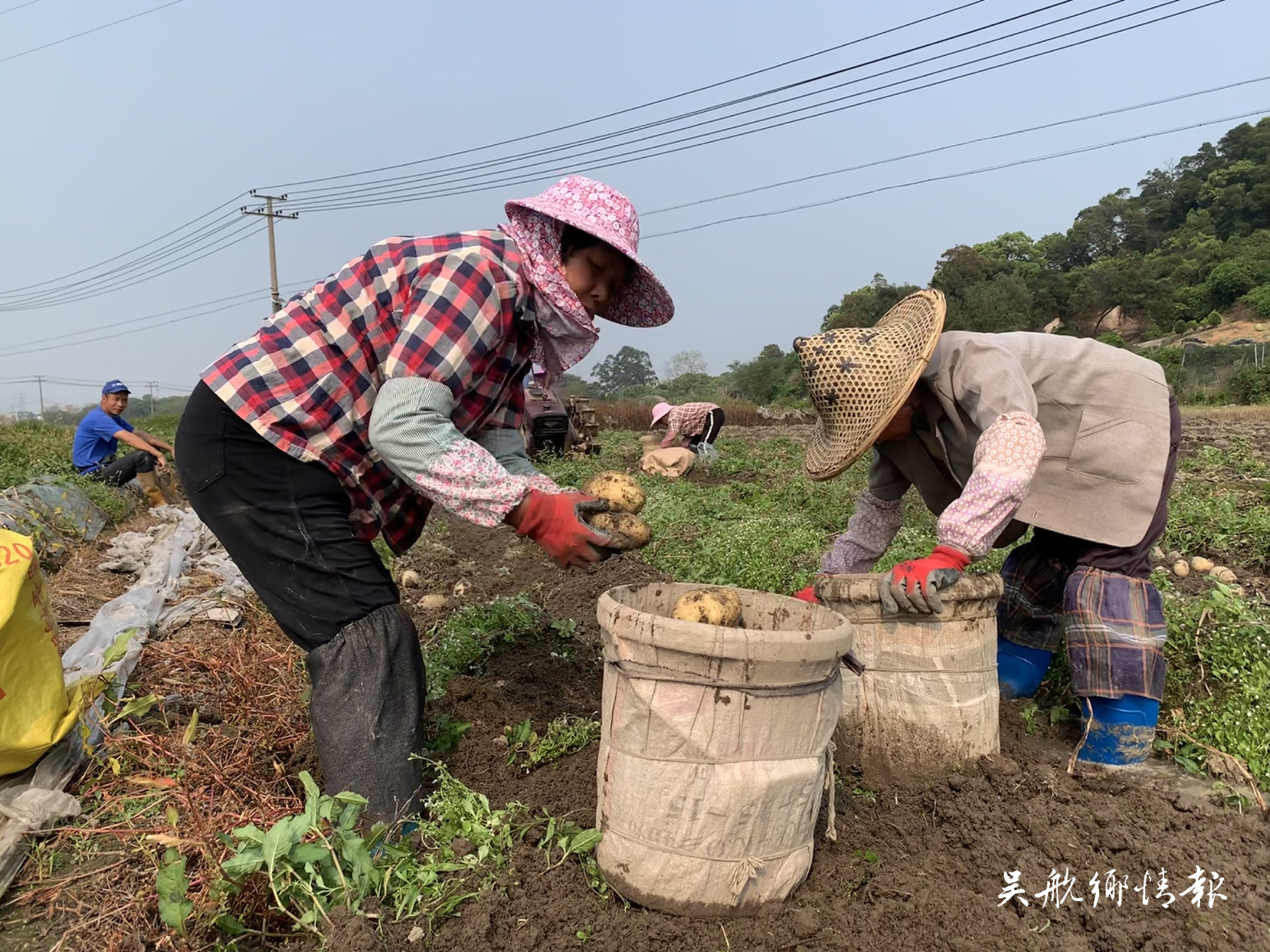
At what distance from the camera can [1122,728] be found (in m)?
2.62

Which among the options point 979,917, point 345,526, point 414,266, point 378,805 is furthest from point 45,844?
point 979,917

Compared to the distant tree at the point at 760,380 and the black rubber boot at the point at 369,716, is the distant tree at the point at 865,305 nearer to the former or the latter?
the distant tree at the point at 760,380

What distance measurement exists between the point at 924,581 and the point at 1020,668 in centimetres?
127

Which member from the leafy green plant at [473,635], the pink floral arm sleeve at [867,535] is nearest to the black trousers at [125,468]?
the leafy green plant at [473,635]

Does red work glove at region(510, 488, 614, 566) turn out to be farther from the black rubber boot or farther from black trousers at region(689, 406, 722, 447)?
black trousers at region(689, 406, 722, 447)

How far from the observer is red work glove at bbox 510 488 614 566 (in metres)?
2.08

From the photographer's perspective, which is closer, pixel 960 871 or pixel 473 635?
pixel 960 871

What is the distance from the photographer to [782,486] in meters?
8.68

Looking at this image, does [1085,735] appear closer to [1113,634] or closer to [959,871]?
[1113,634]

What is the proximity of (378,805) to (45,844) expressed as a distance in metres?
1.02

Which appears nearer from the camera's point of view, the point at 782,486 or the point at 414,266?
the point at 414,266

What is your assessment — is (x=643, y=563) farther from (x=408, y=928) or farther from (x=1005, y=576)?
(x=408, y=928)

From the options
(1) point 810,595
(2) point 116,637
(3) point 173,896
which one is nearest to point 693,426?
(2) point 116,637

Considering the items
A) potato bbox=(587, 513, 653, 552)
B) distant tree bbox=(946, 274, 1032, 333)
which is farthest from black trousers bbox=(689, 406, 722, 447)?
distant tree bbox=(946, 274, 1032, 333)
